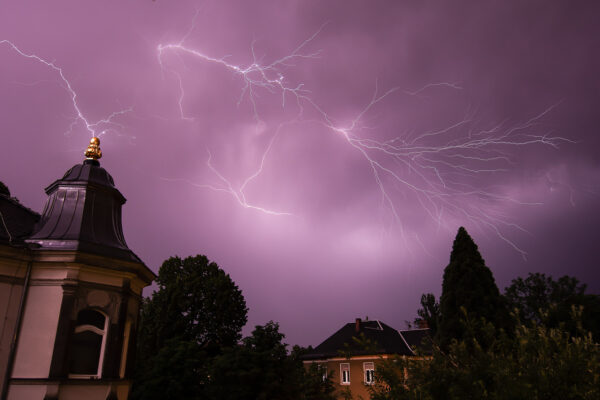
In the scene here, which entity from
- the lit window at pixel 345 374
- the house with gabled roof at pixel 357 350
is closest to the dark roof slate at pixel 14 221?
the house with gabled roof at pixel 357 350

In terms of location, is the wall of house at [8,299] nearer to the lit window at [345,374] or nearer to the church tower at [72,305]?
the church tower at [72,305]

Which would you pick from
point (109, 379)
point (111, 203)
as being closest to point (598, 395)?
point (109, 379)

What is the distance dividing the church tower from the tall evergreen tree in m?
19.3

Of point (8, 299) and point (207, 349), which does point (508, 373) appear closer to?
point (8, 299)

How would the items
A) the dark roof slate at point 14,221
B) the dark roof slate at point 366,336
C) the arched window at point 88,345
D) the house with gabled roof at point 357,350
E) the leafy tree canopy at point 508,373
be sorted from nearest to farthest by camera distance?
1. the leafy tree canopy at point 508,373
2. the arched window at point 88,345
3. the dark roof slate at point 14,221
4. the house with gabled roof at point 357,350
5. the dark roof slate at point 366,336

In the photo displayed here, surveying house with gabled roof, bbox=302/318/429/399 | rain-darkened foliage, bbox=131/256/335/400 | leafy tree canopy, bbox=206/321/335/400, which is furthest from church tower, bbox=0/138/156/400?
house with gabled roof, bbox=302/318/429/399

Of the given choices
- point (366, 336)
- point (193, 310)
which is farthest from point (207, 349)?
point (366, 336)

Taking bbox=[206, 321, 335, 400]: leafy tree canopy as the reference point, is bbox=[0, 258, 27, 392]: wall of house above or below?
above

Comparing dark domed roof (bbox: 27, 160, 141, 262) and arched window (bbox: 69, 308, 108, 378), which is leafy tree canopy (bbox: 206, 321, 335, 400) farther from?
dark domed roof (bbox: 27, 160, 141, 262)

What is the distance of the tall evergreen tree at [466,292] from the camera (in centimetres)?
2544

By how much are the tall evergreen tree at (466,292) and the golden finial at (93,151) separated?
21006 millimetres

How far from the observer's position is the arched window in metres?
12.0

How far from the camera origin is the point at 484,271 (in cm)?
2689

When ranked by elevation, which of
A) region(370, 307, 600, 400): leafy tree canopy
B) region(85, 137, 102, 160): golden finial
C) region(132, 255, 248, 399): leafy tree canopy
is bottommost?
region(370, 307, 600, 400): leafy tree canopy
